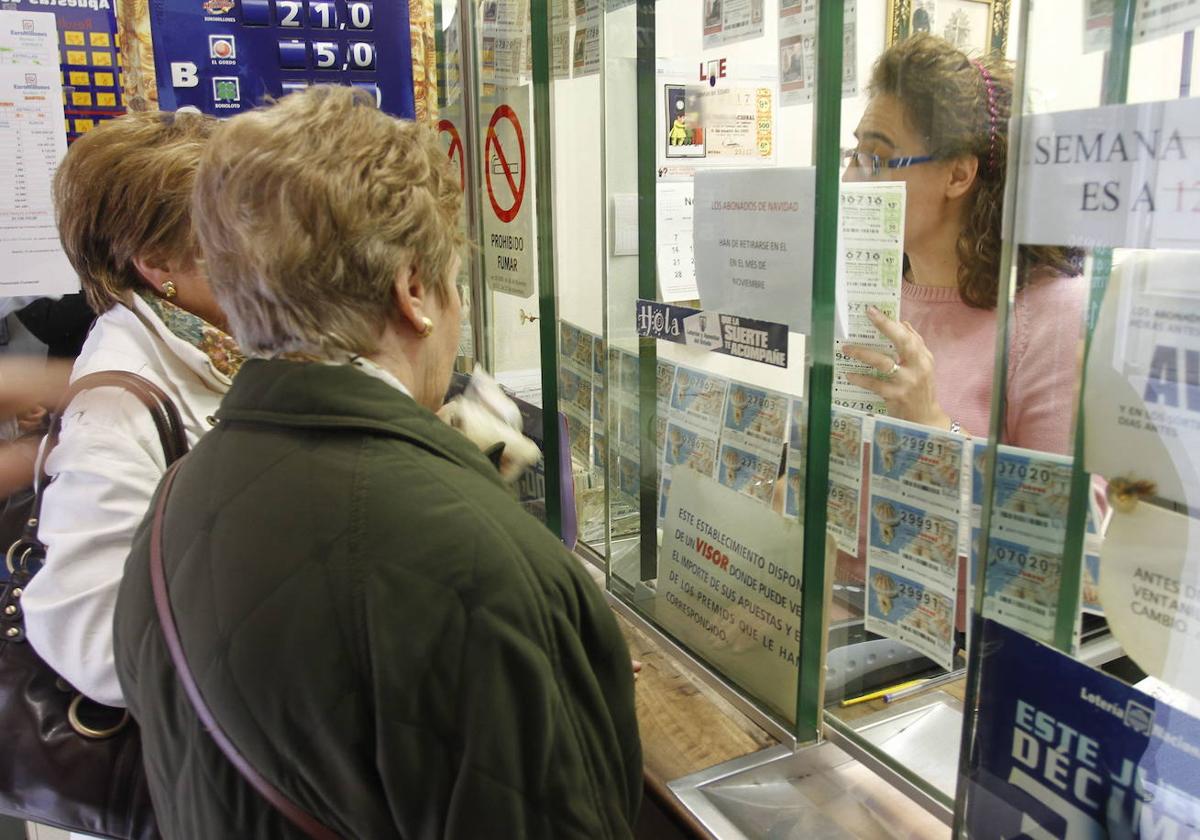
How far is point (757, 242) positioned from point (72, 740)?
1154 mm

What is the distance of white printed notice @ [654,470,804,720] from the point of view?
3.75 ft

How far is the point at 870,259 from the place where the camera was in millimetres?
1169

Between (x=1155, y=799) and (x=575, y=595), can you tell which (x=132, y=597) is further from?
(x=1155, y=799)

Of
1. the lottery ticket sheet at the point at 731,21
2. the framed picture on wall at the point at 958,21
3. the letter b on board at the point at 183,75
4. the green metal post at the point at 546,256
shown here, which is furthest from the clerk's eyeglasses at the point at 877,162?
the letter b on board at the point at 183,75

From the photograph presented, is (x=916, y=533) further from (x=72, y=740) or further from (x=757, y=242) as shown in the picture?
(x=72, y=740)

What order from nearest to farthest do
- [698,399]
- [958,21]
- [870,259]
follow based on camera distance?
[870,259] → [698,399] → [958,21]

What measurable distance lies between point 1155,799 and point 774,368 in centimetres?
60

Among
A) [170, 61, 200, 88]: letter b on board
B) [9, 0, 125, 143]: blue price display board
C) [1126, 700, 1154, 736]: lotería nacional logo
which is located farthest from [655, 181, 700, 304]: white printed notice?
[9, 0, 125, 143]: blue price display board

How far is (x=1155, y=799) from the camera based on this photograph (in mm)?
661

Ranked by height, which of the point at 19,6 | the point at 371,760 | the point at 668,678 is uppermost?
the point at 19,6

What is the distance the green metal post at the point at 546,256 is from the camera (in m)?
1.58

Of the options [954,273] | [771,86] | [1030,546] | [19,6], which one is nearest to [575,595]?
[1030,546]

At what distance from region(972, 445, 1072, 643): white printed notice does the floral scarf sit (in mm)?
1126

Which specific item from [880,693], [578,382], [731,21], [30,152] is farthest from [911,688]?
[30,152]
